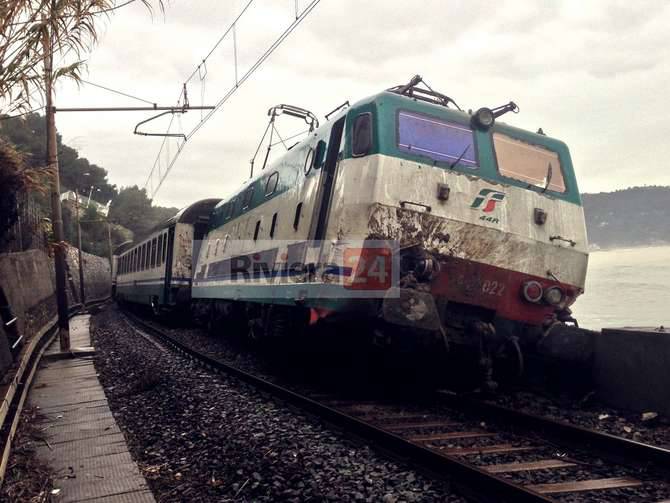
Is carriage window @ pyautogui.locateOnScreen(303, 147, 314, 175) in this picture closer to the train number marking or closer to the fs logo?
the fs logo

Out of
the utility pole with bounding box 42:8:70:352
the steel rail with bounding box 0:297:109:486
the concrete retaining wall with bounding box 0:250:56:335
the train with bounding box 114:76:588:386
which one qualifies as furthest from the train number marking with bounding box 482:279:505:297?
the utility pole with bounding box 42:8:70:352

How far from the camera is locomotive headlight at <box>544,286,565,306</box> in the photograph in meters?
6.08

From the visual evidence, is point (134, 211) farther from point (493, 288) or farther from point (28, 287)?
point (493, 288)

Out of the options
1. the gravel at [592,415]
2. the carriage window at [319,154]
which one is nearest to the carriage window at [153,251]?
the carriage window at [319,154]

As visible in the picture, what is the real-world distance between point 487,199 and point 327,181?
5.89ft

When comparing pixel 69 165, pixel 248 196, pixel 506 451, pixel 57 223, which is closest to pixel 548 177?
pixel 506 451

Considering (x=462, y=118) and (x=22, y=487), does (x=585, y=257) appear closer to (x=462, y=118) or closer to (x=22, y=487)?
(x=462, y=118)

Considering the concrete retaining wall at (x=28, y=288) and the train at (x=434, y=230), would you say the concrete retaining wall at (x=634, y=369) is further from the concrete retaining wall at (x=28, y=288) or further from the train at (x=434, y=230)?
the concrete retaining wall at (x=28, y=288)

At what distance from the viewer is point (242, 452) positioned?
4.69 metres

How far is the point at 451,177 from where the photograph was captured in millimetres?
6023

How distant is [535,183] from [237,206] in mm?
6299

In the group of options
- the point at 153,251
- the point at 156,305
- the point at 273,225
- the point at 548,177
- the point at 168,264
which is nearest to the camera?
the point at 548,177

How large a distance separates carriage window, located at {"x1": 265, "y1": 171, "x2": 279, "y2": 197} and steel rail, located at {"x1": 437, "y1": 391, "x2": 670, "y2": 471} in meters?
4.33

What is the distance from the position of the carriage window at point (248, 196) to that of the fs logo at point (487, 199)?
5.01 metres
